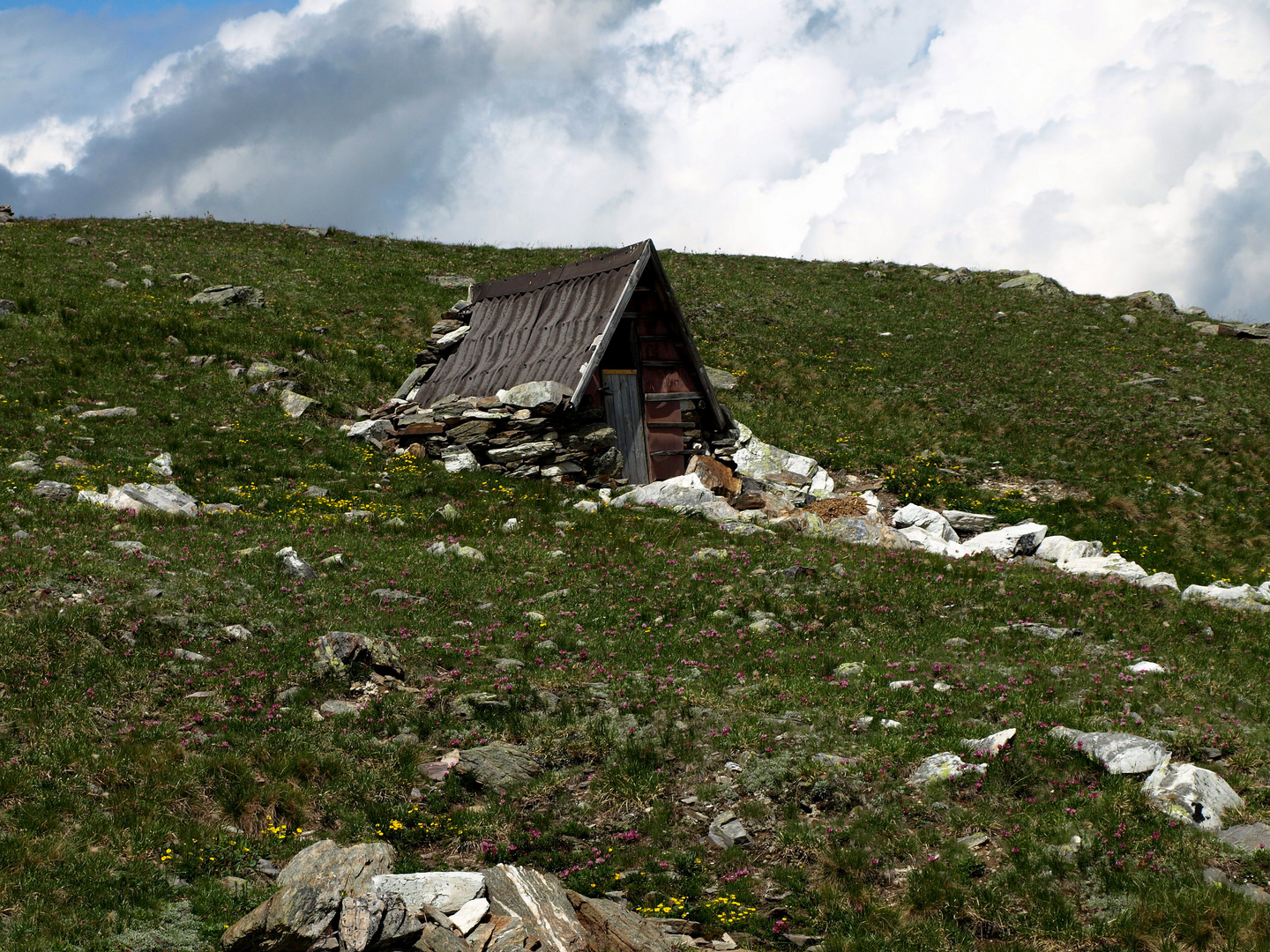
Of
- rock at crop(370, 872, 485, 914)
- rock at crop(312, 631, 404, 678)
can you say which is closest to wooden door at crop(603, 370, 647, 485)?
rock at crop(312, 631, 404, 678)

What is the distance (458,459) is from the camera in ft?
79.2

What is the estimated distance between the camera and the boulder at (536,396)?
24062mm

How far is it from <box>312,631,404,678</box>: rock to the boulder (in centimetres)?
1222

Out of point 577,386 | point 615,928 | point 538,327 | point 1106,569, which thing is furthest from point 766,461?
point 615,928

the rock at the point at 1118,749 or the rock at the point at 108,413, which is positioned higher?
the rock at the point at 108,413

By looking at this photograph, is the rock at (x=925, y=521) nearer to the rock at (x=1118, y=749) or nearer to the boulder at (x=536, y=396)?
the boulder at (x=536, y=396)

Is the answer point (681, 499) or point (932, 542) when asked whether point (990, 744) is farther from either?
point (681, 499)

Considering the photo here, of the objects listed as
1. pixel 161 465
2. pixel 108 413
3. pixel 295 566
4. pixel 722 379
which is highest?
pixel 722 379

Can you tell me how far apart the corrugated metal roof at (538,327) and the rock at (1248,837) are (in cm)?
1856

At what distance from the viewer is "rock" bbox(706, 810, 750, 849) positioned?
9.32m

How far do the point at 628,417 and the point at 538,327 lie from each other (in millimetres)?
4120

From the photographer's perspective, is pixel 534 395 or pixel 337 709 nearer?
pixel 337 709

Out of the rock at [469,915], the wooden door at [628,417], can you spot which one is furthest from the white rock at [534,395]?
the rock at [469,915]

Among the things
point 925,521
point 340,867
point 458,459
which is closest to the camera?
point 340,867
